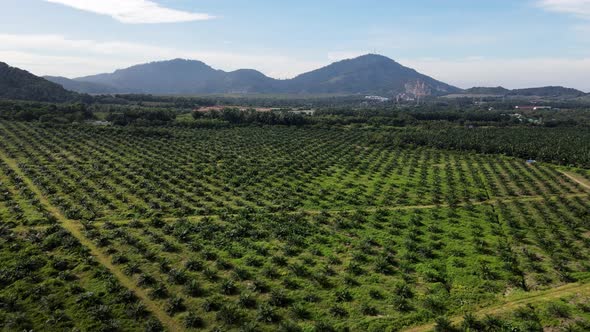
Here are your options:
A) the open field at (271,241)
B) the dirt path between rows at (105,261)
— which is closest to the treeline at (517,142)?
the open field at (271,241)

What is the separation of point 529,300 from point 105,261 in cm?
4318

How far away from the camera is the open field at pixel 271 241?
3331 cm

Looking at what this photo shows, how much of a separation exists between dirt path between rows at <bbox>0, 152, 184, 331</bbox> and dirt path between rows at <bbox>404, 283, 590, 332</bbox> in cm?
2018

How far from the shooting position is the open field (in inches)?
1312

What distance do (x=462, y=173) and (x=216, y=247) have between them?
218 ft

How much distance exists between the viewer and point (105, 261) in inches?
1622

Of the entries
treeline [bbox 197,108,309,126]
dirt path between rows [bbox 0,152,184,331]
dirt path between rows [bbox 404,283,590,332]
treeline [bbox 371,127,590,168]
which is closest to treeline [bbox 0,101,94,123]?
treeline [bbox 197,108,309,126]

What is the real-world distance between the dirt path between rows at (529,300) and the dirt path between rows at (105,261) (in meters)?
20.2

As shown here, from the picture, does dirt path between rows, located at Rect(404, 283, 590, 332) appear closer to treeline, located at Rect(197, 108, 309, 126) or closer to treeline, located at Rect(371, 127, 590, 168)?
treeline, located at Rect(371, 127, 590, 168)

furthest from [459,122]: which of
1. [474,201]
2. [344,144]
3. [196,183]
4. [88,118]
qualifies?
[88,118]

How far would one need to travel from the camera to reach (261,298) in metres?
35.2

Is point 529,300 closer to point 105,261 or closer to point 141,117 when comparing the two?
point 105,261

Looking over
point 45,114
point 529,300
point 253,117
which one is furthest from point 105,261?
point 253,117

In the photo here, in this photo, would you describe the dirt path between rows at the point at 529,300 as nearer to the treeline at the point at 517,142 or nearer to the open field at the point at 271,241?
the open field at the point at 271,241
